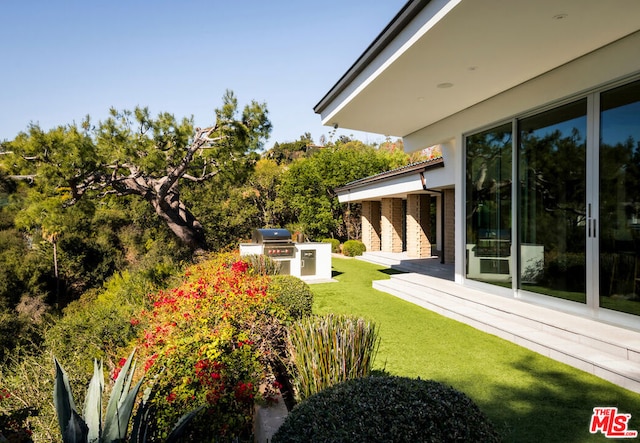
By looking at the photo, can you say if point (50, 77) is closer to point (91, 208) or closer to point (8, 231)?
point (91, 208)

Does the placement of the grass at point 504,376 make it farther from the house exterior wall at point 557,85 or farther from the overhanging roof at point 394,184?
the overhanging roof at point 394,184

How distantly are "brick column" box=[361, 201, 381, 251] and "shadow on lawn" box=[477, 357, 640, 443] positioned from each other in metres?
16.7

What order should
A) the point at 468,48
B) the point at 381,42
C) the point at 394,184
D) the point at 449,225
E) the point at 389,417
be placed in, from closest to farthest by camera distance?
the point at 389,417 < the point at 468,48 < the point at 381,42 < the point at 449,225 < the point at 394,184

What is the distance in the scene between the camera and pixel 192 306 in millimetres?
4621

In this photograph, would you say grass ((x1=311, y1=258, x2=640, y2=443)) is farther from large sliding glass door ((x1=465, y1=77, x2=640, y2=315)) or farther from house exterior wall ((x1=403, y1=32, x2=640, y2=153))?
house exterior wall ((x1=403, y1=32, x2=640, y2=153))

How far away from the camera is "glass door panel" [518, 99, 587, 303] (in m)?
5.99

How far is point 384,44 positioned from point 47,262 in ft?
64.0

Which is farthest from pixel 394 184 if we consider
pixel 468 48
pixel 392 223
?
pixel 468 48

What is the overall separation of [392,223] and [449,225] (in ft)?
16.5

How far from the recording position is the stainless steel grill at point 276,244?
37.9 feet

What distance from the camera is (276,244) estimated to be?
1177 centimetres

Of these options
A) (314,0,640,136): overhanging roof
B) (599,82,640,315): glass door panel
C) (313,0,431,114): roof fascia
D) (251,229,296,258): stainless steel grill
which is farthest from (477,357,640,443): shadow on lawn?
(251,229,296,258): stainless steel grill

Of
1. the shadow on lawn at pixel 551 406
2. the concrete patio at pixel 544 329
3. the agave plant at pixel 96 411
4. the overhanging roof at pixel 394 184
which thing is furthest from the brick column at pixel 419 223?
the agave plant at pixel 96 411

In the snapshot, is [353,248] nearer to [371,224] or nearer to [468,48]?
[371,224]
